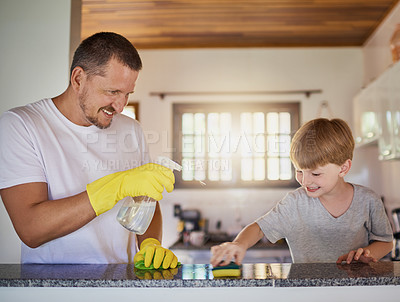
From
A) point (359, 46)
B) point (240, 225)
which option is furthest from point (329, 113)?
point (240, 225)

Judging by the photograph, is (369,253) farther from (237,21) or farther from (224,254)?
(237,21)

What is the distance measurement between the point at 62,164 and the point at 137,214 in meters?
0.36

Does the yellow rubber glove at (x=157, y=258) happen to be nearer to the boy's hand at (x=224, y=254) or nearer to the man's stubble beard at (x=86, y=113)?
the boy's hand at (x=224, y=254)

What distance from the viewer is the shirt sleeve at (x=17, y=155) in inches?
44.0

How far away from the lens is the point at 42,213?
1.06 meters

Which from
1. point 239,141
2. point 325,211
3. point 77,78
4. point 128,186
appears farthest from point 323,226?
point 239,141

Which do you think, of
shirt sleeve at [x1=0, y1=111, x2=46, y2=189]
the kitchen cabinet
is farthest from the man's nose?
the kitchen cabinet

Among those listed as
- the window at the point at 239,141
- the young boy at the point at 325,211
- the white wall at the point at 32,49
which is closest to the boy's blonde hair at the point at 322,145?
the young boy at the point at 325,211

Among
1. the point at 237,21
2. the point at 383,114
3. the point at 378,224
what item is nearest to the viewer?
the point at 378,224

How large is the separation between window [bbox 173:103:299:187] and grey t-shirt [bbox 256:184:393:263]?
2.69 m

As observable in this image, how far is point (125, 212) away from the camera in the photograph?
1.13m

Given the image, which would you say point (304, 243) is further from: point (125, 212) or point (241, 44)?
point (241, 44)

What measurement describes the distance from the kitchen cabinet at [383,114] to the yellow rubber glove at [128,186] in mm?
2114

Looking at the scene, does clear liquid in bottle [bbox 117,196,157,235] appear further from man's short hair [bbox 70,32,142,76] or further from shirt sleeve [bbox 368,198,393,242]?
shirt sleeve [bbox 368,198,393,242]
